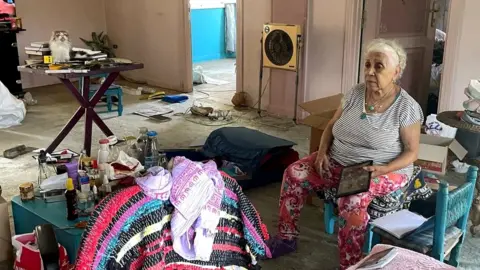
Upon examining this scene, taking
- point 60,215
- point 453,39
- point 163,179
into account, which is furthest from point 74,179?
point 453,39

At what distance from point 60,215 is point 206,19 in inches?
273

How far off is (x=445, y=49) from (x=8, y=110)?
4023 millimetres

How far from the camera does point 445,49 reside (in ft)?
13.5

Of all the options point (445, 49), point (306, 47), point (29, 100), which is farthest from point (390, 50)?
point (29, 100)

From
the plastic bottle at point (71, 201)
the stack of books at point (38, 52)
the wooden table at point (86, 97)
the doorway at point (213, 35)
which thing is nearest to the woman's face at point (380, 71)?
the plastic bottle at point (71, 201)

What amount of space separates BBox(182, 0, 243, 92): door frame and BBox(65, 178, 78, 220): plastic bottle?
3.68 meters

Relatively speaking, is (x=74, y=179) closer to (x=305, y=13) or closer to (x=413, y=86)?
(x=305, y=13)

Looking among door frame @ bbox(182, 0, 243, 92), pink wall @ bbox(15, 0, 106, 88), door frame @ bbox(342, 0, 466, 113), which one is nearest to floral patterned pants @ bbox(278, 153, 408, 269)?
door frame @ bbox(342, 0, 466, 113)

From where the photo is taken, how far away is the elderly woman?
2.41 m

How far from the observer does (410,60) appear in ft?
16.2

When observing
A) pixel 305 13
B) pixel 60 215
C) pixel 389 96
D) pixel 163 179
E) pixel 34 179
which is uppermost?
pixel 305 13

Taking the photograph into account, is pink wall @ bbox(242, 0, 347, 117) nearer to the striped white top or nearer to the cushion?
the striped white top

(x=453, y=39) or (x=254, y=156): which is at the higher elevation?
(x=453, y=39)

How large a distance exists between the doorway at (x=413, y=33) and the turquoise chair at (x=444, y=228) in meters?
2.71
